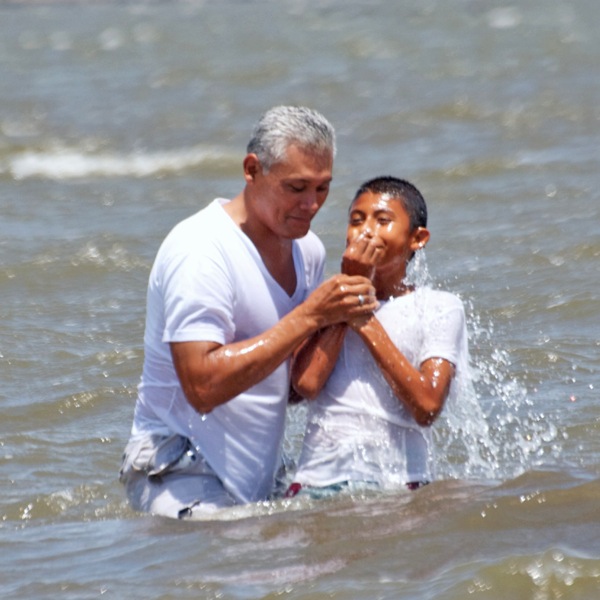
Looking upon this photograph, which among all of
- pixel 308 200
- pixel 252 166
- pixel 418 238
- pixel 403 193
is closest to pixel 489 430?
pixel 418 238

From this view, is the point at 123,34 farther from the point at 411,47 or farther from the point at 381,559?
the point at 381,559

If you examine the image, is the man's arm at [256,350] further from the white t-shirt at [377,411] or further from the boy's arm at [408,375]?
the white t-shirt at [377,411]

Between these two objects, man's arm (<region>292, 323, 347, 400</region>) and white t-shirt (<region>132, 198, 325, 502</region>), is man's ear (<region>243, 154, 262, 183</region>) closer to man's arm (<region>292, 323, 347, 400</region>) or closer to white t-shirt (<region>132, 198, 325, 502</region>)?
white t-shirt (<region>132, 198, 325, 502</region>)

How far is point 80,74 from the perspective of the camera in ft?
79.8

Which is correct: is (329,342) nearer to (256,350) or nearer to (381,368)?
(381,368)

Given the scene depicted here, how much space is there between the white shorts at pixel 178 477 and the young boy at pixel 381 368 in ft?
0.92

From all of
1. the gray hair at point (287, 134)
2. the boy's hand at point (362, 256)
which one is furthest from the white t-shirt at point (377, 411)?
the gray hair at point (287, 134)

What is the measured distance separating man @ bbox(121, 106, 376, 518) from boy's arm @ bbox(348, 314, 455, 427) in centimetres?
8

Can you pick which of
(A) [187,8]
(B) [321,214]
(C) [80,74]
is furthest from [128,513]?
(A) [187,8]

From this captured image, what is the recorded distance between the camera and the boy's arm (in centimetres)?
506

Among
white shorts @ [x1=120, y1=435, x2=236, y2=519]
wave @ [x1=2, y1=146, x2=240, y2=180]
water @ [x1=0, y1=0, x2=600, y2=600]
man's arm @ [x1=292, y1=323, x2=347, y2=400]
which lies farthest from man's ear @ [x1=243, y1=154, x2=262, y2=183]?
wave @ [x1=2, y1=146, x2=240, y2=180]

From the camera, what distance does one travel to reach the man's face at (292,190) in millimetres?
5098

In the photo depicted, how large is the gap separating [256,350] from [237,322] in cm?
29

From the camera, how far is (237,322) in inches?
206
